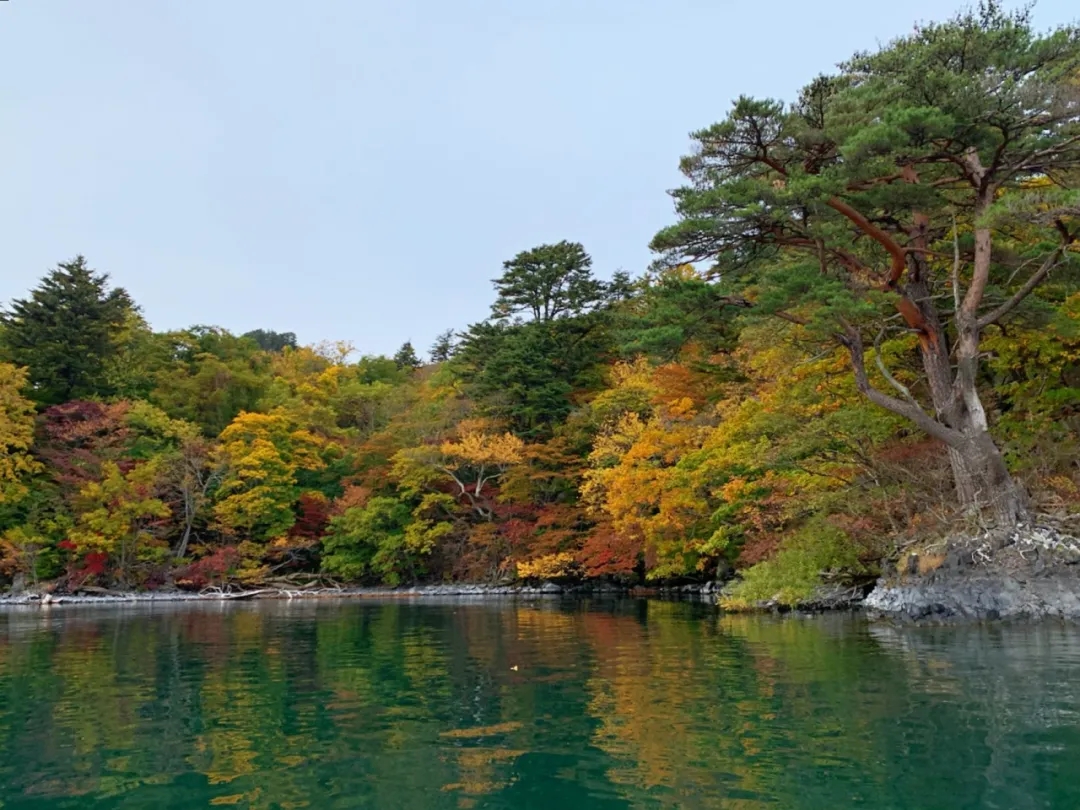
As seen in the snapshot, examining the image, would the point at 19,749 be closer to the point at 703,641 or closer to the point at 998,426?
the point at 703,641

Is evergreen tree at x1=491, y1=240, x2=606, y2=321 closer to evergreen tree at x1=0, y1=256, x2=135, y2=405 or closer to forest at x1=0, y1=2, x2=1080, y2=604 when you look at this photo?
forest at x1=0, y1=2, x2=1080, y2=604

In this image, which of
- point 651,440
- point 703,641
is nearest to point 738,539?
point 651,440

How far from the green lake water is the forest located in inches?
207

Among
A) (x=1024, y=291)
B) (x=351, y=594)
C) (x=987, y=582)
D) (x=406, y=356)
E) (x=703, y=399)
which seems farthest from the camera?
(x=406, y=356)

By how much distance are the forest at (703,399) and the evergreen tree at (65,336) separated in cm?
15

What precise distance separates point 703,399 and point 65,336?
104ft

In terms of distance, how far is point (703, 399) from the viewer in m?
27.9

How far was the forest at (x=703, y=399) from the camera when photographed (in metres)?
14.3

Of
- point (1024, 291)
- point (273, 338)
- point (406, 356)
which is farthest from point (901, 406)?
point (273, 338)

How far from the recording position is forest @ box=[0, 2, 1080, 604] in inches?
563

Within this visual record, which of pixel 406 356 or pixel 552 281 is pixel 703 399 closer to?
pixel 552 281

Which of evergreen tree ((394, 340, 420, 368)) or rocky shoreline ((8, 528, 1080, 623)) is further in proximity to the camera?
evergreen tree ((394, 340, 420, 368))

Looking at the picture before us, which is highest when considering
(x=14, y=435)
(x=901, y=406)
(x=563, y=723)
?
(x=14, y=435)


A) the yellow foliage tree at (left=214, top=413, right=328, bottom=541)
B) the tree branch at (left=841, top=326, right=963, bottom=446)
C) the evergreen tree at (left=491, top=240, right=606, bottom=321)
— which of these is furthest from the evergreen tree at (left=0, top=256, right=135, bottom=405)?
the tree branch at (left=841, top=326, right=963, bottom=446)
